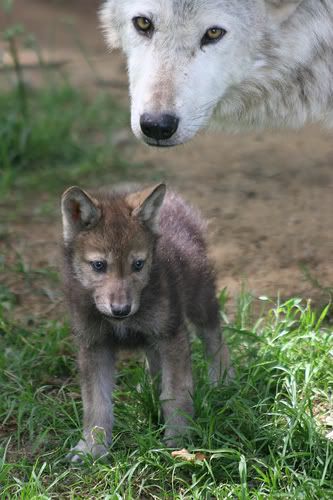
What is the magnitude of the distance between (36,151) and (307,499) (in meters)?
4.44

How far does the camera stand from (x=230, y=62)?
4340 millimetres

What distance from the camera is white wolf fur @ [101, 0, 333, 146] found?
13.7ft

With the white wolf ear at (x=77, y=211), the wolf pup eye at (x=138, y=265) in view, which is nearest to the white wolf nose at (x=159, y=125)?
the white wolf ear at (x=77, y=211)

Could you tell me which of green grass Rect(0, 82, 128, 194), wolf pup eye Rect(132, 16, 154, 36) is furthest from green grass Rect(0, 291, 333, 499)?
green grass Rect(0, 82, 128, 194)

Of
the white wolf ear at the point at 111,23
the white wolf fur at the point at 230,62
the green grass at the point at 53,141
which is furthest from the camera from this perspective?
the green grass at the point at 53,141

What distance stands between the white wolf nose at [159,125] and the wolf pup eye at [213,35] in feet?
1.34

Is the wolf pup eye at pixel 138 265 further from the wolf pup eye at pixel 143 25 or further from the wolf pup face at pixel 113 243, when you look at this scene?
the wolf pup eye at pixel 143 25

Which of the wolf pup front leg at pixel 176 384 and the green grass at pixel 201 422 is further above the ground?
the wolf pup front leg at pixel 176 384

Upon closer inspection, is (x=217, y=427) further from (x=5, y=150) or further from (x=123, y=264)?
(x=5, y=150)

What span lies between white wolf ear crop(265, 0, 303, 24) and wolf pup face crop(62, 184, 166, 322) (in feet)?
3.48

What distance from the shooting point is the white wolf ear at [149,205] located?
4.09m

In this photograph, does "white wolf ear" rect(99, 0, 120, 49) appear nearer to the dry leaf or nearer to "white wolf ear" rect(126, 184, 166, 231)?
"white wolf ear" rect(126, 184, 166, 231)

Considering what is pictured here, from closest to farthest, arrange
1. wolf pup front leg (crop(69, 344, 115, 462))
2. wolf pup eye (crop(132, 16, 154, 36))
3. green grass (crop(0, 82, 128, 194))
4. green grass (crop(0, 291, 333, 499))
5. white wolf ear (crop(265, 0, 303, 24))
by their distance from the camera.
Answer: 1. green grass (crop(0, 291, 333, 499))
2. wolf pup front leg (crop(69, 344, 115, 462))
3. wolf pup eye (crop(132, 16, 154, 36))
4. white wolf ear (crop(265, 0, 303, 24))
5. green grass (crop(0, 82, 128, 194))

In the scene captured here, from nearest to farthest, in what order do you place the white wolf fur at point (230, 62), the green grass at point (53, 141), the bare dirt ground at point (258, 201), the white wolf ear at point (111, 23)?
the white wolf fur at point (230, 62) → the white wolf ear at point (111, 23) → the bare dirt ground at point (258, 201) → the green grass at point (53, 141)
